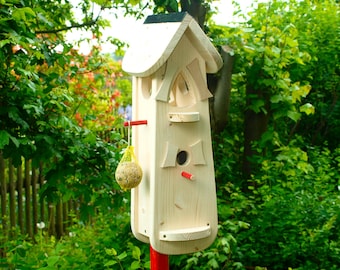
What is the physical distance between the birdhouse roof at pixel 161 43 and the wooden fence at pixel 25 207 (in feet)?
7.42

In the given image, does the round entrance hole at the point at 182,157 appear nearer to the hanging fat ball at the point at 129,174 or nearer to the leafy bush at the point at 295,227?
the hanging fat ball at the point at 129,174

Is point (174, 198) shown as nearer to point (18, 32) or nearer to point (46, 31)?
point (18, 32)

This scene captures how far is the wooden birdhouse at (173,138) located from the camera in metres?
1.67

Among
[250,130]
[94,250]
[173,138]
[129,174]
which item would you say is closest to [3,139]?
[129,174]

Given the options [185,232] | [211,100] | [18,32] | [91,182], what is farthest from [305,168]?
[18,32]

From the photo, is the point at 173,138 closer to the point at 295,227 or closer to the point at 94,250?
the point at 94,250

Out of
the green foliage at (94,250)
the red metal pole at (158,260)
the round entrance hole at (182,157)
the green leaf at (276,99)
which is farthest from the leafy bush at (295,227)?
the round entrance hole at (182,157)

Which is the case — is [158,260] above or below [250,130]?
below

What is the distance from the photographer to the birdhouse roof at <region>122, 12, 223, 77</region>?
5.35ft

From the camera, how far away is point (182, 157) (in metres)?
1.81

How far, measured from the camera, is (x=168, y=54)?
5.31 feet

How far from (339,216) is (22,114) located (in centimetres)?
193

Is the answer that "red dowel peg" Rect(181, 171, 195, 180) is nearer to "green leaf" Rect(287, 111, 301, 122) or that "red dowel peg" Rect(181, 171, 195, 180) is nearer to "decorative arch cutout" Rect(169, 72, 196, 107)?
"decorative arch cutout" Rect(169, 72, 196, 107)

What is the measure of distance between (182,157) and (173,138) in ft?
0.44
